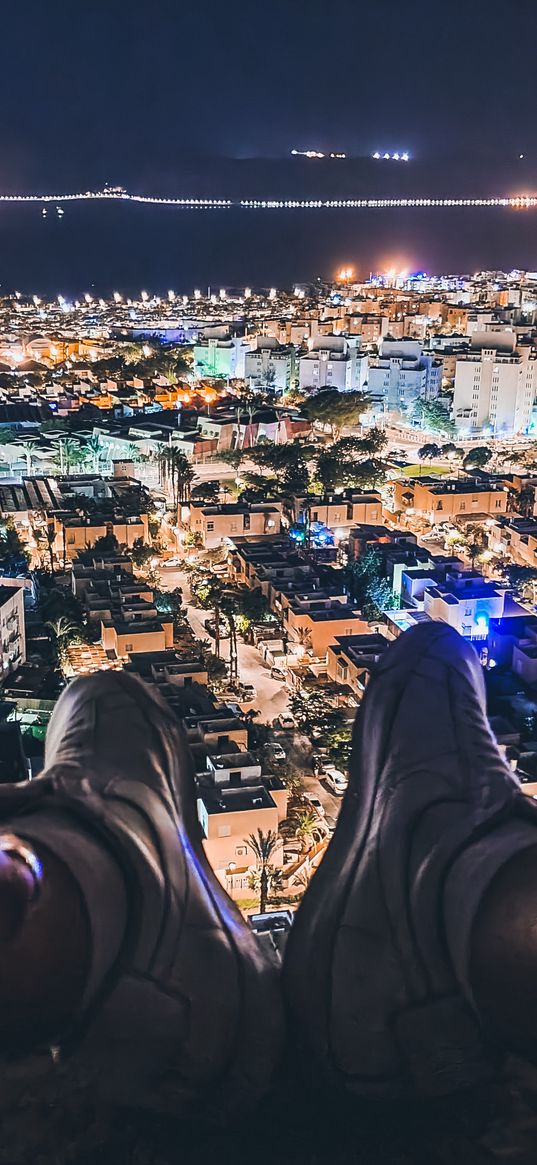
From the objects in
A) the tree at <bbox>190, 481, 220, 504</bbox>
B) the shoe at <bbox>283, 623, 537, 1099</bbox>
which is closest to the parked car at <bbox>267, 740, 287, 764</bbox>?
the shoe at <bbox>283, 623, 537, 1099</bbox>

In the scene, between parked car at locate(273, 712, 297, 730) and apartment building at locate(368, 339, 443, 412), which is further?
apartment building at locate(368, 339, 443, 412)

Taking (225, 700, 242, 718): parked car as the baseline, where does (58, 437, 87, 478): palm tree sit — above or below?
above

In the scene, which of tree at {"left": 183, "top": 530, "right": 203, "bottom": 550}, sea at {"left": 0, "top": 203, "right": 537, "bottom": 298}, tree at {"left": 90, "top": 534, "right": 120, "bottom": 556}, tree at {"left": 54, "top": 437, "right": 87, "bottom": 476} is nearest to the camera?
tree at {"left": 90, "top": 534, "right": 120, "bottom": 556}

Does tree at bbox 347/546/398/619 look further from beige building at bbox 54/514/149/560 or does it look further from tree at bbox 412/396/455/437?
tree at bbox 412/396/455/437

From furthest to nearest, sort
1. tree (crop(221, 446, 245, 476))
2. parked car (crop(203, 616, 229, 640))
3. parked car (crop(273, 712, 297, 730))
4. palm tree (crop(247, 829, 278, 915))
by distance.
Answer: tree (crop(221, 446, 245, 476)) → parked car (crop(203, 616, 229, 640)) → parked car (crop(273, 712, 297, 730)) → palm tree (crop(247, 829, 278, 915))

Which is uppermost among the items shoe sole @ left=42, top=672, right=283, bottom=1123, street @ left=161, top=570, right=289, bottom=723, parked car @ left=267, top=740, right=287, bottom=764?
shoe sole @ left=42, top=672, right=283, bottom=1123

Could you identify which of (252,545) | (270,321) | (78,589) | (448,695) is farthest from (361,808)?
(270,321)
